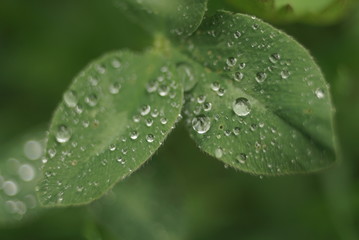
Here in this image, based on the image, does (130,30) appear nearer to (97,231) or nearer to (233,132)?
(97,231)

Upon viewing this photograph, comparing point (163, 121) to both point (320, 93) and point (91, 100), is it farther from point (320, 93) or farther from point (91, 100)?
point (320, 93)

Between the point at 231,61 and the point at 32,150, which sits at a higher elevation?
the point at 231,61

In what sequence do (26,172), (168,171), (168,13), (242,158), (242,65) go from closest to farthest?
(242,158) < (242,65) < (168,13) < (168,171) < (26,172)

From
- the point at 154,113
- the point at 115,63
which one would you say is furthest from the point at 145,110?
the point at 115,63

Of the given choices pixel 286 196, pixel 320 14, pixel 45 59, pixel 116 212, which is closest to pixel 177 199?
pixel 116 212

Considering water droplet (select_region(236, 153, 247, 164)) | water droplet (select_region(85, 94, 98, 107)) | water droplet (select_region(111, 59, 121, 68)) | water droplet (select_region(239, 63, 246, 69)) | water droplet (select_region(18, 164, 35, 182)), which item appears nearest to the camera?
water droplet (select_region(236, 153, 247, 164))

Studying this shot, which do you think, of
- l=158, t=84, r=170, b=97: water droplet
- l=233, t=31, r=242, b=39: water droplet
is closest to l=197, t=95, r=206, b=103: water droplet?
l=158, t=84, r=170, b=97: water droplet

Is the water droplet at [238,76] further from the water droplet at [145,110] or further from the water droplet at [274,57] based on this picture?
the water droplet at [145,110]

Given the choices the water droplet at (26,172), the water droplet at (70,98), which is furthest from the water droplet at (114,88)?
the water droplet at (26,172)

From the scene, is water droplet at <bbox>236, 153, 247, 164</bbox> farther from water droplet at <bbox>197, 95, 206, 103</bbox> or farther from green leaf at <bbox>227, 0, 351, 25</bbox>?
green leaf at <bbox>227, 0, 351, 25</bbox>
